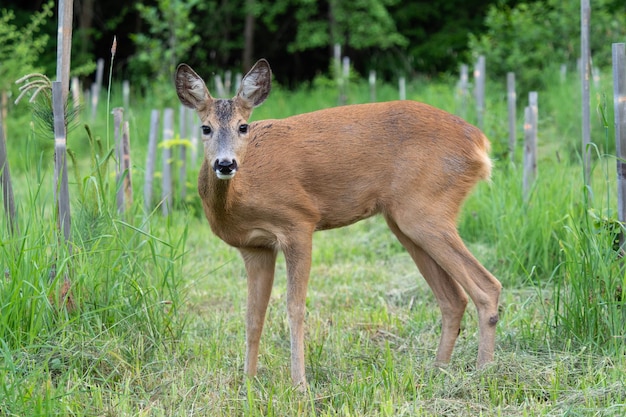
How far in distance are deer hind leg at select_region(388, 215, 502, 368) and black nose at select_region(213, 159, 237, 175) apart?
1.05 m

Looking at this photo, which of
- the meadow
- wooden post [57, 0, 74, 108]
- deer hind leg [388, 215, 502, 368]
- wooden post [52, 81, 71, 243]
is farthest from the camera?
deer hind leg [388, 215, 502, 368]

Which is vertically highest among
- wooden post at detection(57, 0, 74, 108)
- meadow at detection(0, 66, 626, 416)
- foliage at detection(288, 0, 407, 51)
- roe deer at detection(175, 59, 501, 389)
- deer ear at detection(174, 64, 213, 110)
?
foliage at detection(288, 0, 407, 51)

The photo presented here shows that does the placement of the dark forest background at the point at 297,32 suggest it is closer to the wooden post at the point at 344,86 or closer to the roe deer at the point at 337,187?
the wooden post at the point at 344,86

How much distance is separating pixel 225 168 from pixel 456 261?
1367 mm

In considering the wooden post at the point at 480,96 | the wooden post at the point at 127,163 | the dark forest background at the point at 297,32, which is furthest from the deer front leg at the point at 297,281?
the dark forest background at the point at 297,32

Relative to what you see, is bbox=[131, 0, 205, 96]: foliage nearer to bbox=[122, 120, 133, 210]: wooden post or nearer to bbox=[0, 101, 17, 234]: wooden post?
bbox=[122, 120, 133, 210]: wooden post

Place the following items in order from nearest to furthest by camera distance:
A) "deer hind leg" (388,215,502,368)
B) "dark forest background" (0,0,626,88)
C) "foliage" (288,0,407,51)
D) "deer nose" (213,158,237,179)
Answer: "deer nose" (213,158,237,179) < "deer hind leg" (388,215,502,368) < "foliage" (288,0,407,51) < "dark forest background" (0,0,626,88)

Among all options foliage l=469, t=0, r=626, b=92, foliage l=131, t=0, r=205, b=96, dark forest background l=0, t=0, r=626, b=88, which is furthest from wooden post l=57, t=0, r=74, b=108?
dark forest background l=0, t=0, r=626, b=88

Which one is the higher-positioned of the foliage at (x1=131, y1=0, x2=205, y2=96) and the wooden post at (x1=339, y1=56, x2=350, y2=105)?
the foliage at (x1=131, y1=0, x2=205, y2=96)

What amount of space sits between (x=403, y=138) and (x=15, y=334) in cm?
226

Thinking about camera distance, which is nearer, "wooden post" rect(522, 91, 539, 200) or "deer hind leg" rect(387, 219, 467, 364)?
"deer hind leg" rect(387, 219, 467, 364)

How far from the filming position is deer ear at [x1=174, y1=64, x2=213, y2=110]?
445 cm

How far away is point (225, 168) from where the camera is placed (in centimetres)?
407

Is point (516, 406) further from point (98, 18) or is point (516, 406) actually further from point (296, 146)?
point (98, 18)
